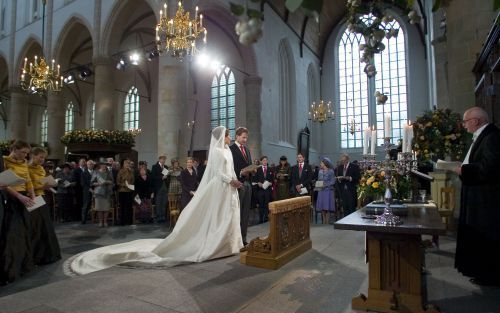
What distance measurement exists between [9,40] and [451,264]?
22.6 meters

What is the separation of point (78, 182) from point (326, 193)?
6.06 metres

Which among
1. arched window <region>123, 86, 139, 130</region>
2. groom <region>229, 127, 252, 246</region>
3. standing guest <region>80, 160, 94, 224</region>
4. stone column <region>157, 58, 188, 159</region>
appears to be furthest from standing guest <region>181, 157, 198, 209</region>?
arched window <region>123, 86, 139, 130</region>

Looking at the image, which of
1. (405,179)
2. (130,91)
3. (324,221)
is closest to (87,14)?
(130,91)

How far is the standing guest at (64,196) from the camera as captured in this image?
884cm

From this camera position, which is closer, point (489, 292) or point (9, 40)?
point (489, 292)

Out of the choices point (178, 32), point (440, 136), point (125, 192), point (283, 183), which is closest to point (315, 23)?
point (178, 32)

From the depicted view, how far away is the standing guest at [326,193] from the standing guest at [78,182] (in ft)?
18.5

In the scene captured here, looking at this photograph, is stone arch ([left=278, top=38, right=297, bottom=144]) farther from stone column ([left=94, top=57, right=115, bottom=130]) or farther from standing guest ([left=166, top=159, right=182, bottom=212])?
standing guest ([left=166, top=159, right=182, bottom=212])

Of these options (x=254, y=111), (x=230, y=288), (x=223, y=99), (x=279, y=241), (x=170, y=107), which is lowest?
(x=230, y=288)

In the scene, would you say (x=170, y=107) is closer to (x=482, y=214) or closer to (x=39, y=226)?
(x=39, y=226)

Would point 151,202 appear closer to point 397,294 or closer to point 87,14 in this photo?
point 397,294

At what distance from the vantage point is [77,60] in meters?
21.0

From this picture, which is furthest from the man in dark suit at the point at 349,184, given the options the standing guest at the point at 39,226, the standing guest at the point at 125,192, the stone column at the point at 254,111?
the stone column at the point at 254,111

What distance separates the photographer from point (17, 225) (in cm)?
397
